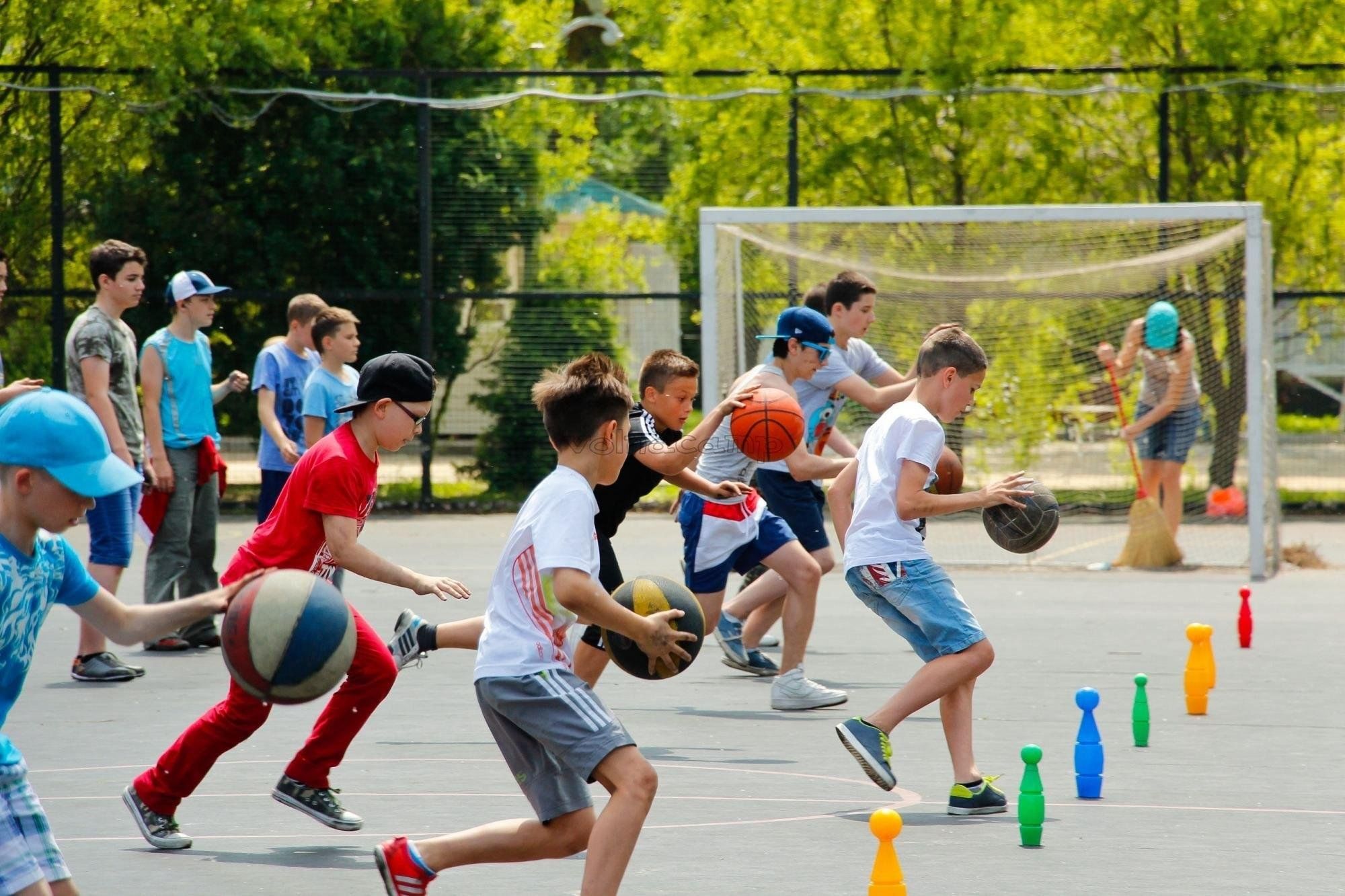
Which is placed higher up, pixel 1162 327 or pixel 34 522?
pixel 1162 327

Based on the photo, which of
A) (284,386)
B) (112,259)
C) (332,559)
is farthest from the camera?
(284,386)

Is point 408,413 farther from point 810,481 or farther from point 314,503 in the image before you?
point 810,481

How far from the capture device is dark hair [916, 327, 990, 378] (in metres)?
6.55

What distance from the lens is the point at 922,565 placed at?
6578 millimetres

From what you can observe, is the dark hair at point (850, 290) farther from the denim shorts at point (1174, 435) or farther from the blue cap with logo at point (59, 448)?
the blue cap with logo at point (59, 448)

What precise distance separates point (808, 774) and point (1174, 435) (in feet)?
27.3

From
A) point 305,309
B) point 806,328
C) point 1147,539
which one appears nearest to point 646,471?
point 806,328

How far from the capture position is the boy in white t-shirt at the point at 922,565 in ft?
21.0

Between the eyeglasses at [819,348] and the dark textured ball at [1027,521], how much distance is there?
197 centimetres

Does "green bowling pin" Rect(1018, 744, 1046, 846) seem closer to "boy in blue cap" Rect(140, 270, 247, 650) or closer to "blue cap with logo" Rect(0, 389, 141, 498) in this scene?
"blue cap with logo" Rect(0, 389, 141, 498)

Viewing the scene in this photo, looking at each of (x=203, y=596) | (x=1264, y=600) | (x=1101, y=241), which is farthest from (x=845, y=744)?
(x=1101, y=241)

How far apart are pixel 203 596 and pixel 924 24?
15282 mm

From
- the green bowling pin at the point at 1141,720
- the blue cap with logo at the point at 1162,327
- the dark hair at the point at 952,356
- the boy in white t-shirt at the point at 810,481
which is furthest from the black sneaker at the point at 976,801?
the blue cap with logo at the point at 1162,327

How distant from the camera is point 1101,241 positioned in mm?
15828
